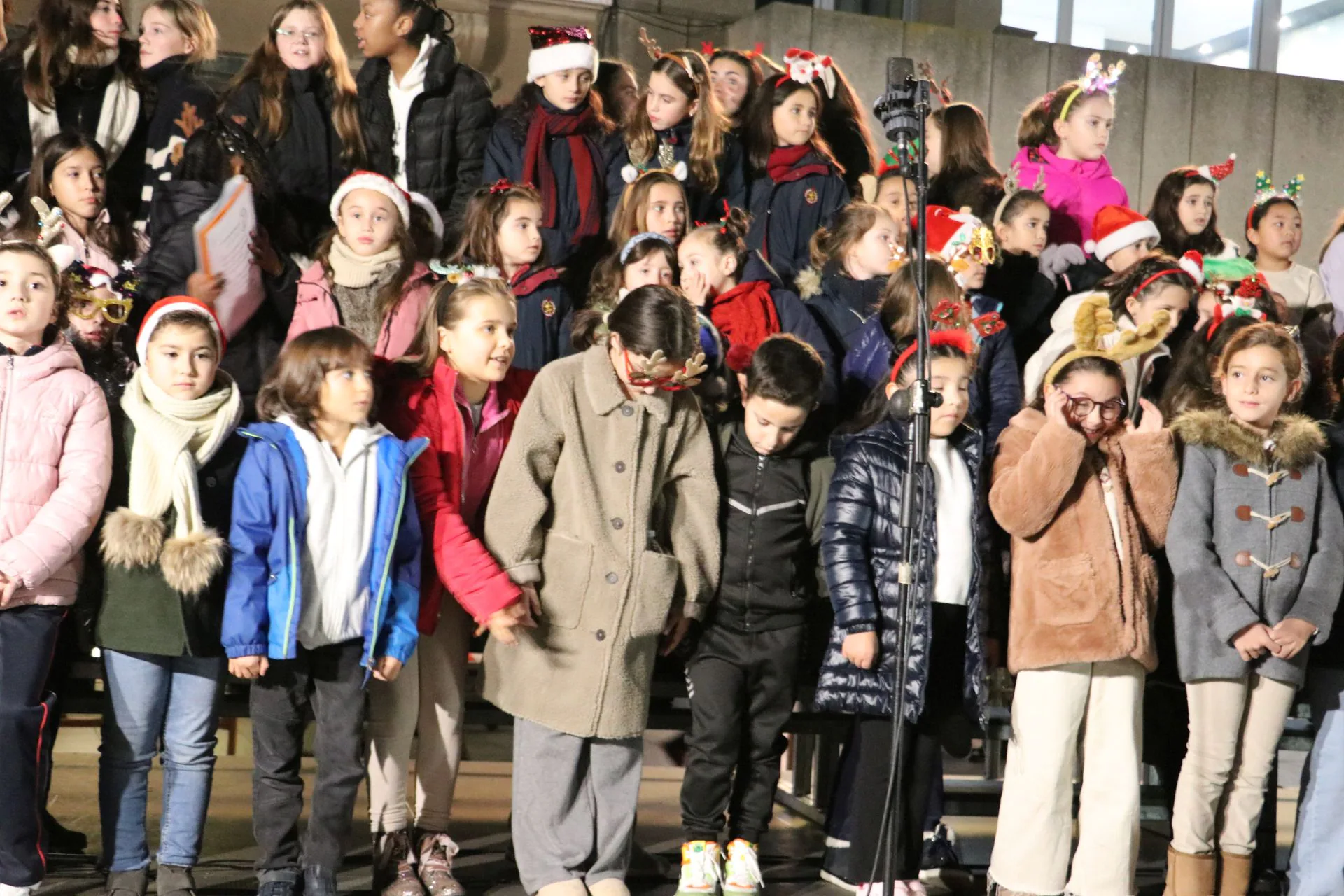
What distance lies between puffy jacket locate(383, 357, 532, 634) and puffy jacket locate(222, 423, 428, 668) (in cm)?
10

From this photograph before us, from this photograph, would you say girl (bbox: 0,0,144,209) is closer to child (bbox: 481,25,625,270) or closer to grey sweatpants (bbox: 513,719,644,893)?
child (bbox: 481,25,625,270)

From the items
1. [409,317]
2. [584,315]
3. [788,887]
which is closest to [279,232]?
[409,317]

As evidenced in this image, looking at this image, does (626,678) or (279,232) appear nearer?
(626,678)

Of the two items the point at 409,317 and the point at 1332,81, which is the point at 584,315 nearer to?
the point at 409,317

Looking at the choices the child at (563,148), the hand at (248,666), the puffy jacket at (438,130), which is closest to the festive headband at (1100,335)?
the child at (563,148)

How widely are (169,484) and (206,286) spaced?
1.34 meters

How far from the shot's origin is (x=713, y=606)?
15.6 feet

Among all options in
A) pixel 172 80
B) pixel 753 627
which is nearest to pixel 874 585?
pixel 753 627

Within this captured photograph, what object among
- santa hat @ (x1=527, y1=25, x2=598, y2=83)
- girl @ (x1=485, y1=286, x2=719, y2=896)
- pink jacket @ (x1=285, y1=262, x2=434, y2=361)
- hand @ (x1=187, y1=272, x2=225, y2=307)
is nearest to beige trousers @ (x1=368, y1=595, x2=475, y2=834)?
girl @ (x1=485, y1=286, x2=719, y2=896)

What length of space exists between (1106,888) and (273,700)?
2.54 meters

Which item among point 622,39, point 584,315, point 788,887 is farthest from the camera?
point 622,39

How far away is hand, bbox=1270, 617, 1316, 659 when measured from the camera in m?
4.74

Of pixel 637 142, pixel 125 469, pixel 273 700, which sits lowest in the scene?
pixel 273 700

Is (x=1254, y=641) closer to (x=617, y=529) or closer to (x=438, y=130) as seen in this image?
(x=617, y=529)
